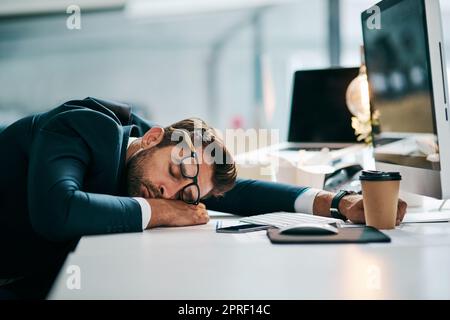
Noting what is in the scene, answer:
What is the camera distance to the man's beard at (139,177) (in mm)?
1524

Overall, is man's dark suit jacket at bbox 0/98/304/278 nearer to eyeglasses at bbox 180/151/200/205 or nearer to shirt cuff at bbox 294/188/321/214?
shirt cuff at bbox 294/188/321/214

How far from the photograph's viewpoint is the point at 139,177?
1.54 meters

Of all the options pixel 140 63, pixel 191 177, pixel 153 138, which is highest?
pixel 140 63

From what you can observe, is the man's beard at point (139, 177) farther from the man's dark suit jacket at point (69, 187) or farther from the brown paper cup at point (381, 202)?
the brown paper cup at point (381, 202)

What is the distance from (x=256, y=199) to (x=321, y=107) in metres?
1.28

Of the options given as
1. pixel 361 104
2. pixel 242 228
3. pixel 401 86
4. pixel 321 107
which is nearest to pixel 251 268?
pixel 242 228

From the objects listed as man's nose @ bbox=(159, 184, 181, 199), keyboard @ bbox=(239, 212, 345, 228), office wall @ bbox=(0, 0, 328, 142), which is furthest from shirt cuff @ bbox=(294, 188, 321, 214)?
office wall @ bbox=(0, 0, 328, 142)

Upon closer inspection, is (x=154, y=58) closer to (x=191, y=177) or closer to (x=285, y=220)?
(x=191, y=177)

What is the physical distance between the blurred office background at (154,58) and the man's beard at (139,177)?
179 inches

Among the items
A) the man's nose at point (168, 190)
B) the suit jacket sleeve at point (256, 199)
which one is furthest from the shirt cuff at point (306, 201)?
the man's nose at point (168, 190)

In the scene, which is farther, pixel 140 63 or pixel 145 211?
pixel 140 63
